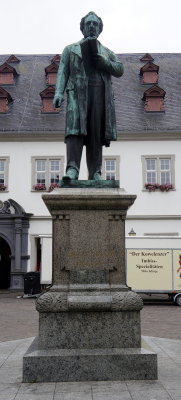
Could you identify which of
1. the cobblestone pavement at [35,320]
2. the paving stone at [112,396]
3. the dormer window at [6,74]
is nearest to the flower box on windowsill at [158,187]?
the cobblestone pavement at [35,320]

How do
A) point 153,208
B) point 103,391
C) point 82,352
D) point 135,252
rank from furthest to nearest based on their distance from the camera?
point 153,208 < point 135,252 < point 82,352 < point 103,391

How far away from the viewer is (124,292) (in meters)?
5.55

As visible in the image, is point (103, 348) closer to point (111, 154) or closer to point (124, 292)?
→ point (124, 292)

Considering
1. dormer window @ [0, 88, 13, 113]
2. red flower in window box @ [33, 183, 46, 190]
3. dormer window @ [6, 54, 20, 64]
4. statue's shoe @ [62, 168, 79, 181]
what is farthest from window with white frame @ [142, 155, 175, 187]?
statue's shoe @ [62, 168, 79, 181]

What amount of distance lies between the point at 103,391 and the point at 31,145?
67.2 ft

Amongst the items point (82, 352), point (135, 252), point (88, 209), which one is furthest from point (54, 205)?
point (135, 252)

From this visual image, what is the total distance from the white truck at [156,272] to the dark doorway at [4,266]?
439 inches

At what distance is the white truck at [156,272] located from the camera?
1734 centimetres

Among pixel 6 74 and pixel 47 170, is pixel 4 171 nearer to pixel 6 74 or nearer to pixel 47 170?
pixel 47 170

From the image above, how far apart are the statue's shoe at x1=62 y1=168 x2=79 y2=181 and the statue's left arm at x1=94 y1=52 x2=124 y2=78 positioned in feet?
4.58

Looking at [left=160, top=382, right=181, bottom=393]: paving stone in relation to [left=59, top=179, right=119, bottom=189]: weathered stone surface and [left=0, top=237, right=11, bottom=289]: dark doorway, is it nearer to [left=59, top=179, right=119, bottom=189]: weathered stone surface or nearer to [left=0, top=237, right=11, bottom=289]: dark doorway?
[left=59, top=179, right=119, bottom=189]: weathered stone surface

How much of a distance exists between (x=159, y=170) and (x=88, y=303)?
19155mm

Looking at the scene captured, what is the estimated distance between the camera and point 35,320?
12.7m

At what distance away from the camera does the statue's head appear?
6.33 meters
